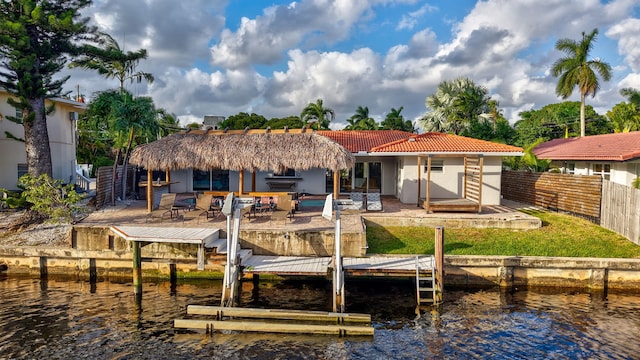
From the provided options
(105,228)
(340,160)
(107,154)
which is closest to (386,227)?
(340,160)

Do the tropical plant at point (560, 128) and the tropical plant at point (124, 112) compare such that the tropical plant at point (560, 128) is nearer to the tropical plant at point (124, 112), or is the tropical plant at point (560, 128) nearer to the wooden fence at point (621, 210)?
the wooden fence at point (621, 210)

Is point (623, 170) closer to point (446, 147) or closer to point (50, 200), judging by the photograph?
point (446, 147)

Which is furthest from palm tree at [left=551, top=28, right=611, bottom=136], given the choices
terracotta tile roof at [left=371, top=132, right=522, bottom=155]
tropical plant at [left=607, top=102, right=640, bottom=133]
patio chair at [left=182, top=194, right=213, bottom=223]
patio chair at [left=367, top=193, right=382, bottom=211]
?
patio chair at [left=182, top=194, right=213, bottom=223]

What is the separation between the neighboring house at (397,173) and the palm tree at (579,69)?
56.1 feet

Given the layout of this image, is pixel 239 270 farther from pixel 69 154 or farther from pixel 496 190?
pixel 69 154

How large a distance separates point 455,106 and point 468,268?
1837 cm

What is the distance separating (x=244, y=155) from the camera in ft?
54.5

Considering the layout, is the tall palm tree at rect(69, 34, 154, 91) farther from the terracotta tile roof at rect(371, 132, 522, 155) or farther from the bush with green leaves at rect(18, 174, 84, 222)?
the terracotta tile roof at rect(371, 132, 522, 155)

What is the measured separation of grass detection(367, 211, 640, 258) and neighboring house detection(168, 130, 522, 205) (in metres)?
3.79

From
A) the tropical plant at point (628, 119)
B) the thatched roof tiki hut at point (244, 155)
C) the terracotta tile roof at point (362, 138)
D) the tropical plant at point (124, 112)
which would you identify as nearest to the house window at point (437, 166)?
the terracotta tile roof at point (362, 138)

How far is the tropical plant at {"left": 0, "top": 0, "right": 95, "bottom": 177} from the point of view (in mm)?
16578

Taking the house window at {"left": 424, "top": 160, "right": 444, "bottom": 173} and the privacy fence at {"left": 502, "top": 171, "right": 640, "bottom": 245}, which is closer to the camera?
the privacy fence at {"left": 502, "top": 171, "right": 640, "bottom": 245}

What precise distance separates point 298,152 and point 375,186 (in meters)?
7.41

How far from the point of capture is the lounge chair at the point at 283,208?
49.6ft
